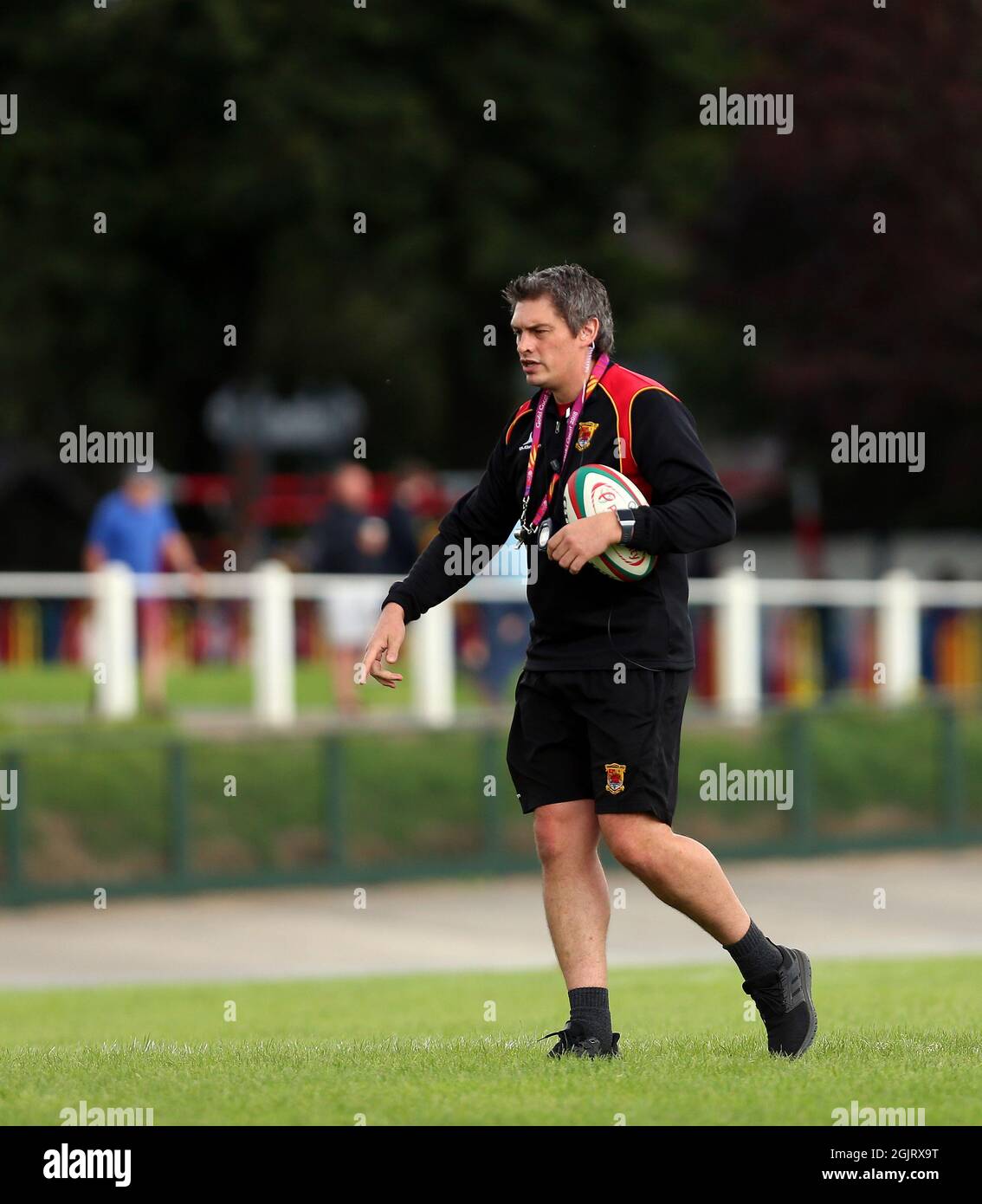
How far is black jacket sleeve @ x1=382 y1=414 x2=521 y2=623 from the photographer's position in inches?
243

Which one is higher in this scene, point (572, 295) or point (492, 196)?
point (492, 196)

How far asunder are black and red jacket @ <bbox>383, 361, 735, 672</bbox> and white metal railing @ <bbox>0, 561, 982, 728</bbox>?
309 inches

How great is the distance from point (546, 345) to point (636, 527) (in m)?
0.55

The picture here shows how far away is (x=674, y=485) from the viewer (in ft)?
19.1

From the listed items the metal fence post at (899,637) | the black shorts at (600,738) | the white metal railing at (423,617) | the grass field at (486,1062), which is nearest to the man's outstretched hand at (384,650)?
the black shorts at (600,738)

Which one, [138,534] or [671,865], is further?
[138,534]

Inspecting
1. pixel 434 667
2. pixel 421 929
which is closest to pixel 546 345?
pixel 421 929

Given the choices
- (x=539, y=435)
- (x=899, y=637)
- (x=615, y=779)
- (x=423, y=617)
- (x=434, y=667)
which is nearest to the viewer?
(x=615, y=779)

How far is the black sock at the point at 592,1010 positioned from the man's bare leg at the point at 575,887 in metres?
0.02

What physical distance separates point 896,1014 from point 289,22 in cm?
1749

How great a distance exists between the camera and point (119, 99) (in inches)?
936

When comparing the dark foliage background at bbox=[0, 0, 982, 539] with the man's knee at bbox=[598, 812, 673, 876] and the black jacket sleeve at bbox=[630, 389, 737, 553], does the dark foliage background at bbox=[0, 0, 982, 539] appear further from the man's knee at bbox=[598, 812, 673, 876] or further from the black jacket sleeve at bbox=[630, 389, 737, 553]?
the man's knee at bbox=[598, 812, 673, 876]

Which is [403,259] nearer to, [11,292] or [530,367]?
[11,292]

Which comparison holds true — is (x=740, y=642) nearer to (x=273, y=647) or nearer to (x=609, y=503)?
(x=273, y=647)
